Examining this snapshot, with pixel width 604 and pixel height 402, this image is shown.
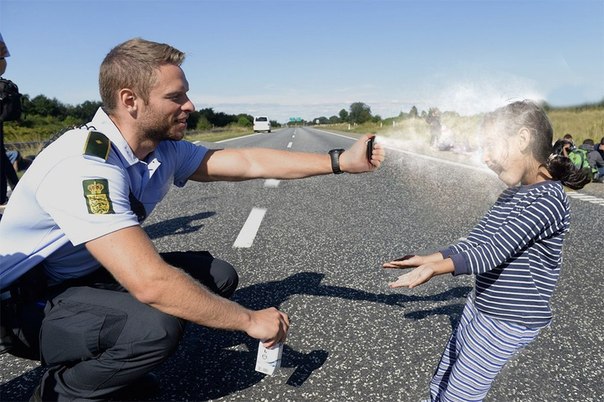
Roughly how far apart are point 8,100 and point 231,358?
320 centimetres

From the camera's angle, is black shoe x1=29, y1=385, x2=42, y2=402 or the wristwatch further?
the wristwatch

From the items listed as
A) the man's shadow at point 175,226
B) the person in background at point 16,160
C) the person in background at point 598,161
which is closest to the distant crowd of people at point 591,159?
the person in background at point 598,161

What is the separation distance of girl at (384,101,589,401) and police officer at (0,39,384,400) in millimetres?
844

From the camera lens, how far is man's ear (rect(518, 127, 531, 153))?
174cm

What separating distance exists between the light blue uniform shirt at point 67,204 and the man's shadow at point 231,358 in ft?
2.47

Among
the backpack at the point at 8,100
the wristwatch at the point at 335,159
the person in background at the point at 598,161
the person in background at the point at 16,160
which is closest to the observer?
the wristwatch at the point at 335,159

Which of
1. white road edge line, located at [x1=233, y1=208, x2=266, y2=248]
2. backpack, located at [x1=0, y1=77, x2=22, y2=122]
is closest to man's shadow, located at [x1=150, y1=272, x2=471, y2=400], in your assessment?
white road edge line, located at [x1=233, y1=208, x2=266, y2=248]

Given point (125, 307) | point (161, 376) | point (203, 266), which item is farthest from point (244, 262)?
point (125, 307)

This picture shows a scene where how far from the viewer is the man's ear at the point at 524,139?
174 cm

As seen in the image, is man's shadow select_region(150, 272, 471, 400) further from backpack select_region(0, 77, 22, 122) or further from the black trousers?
backpack select_region(0, 77, 22, 122)

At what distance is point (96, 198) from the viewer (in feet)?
5.66

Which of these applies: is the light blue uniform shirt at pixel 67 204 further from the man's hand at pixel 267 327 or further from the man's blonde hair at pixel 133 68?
the man's hand at pixel 267 327

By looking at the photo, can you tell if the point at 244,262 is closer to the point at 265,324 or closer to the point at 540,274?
the point at 265,324

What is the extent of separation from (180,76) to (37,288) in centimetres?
127
